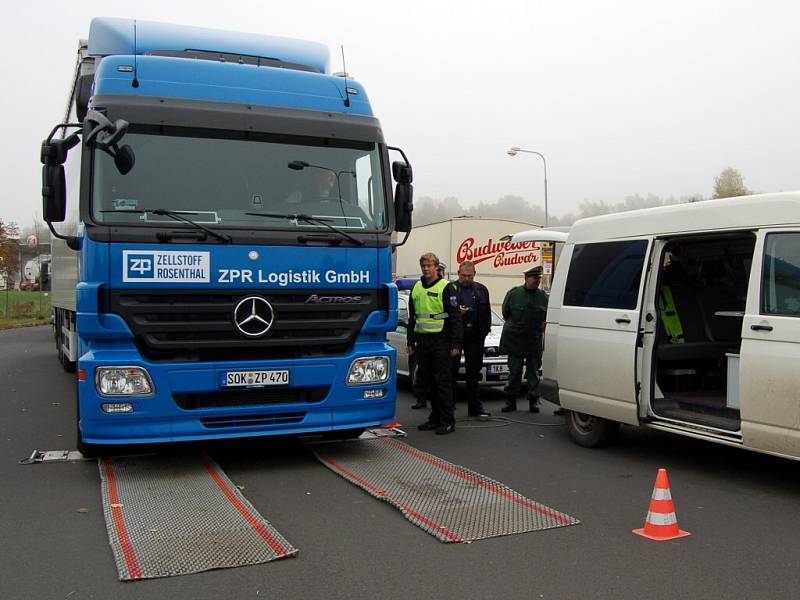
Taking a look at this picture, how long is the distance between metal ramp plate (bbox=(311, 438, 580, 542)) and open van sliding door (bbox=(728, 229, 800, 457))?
1.69 m

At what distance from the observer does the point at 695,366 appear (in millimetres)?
7668

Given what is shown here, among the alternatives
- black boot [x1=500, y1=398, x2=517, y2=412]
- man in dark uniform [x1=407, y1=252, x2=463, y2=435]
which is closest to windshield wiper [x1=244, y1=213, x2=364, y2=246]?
man in dark uniform [x1=407, y1=252, x2=463, y2=435]

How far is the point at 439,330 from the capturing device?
27.1 feet

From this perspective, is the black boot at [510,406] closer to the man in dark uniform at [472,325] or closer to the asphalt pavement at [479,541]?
the man in dark uniform at [472,325]

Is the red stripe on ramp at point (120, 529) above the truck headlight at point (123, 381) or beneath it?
beneath

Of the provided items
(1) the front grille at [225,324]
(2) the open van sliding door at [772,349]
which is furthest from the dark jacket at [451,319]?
(2) the open van sliding door at [772,349]

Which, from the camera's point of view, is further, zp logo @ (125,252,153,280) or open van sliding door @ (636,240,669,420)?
open van sliding door @ (636,240,669,420)

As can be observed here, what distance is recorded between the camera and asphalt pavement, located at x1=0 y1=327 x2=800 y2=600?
4078 millimetres

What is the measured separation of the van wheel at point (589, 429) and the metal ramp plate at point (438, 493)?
1.66 metres

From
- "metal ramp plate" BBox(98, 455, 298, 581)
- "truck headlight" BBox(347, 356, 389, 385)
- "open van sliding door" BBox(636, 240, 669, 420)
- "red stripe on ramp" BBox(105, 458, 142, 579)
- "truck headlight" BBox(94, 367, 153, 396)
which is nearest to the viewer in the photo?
"red stripe on ramp" BBox(105, 458, 142, 579)

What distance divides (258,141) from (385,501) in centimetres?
315

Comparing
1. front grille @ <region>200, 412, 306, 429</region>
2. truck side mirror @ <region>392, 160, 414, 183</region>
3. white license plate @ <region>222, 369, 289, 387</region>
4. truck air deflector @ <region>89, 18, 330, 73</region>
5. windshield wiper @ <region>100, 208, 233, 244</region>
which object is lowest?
front grille @ <region>200, 412, 306, 429</region>

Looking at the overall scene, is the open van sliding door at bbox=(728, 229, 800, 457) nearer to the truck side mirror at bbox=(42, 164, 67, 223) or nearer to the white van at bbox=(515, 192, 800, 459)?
the white van at bbox=(515, 192, 800, 459)

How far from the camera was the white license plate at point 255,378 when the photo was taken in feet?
20.4
